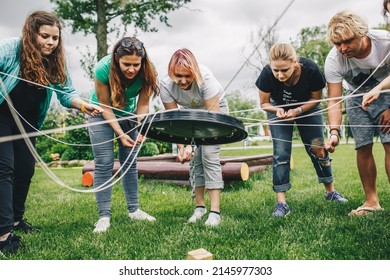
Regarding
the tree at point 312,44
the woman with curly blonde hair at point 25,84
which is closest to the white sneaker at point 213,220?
the woman with curly blonde hair at point 25,84

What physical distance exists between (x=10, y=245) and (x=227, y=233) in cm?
103

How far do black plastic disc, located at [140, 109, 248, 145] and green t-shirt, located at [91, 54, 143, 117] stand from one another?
232 mm

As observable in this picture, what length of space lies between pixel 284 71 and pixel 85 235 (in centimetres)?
A: 139

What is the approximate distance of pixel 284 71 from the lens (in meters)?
2.28

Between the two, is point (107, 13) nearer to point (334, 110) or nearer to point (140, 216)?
point (140, 216)

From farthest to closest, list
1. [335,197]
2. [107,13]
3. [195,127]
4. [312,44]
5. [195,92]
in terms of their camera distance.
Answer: [312,44], [107,13], [335,197], [195,92], [195,127]

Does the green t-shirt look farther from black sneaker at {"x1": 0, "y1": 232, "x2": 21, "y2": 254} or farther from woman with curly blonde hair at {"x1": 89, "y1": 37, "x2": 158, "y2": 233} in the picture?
black sneaker at {"x1": 0, "y1": 232, "x2": 21, "y2": 254}

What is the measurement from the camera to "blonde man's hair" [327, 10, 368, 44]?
79.7 inches

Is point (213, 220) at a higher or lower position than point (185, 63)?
lower

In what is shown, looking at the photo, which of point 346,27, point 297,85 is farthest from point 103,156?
point 346,27

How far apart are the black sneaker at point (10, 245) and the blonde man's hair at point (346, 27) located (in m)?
1.81

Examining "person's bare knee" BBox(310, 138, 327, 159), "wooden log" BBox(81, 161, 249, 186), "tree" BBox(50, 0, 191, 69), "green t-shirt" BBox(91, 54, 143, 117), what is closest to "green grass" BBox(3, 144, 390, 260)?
"person's bare knee" BBox(310, 138, 327, 159)

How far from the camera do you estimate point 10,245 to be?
6.13 ft

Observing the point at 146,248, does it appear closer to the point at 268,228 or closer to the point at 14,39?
the point at 268,228
